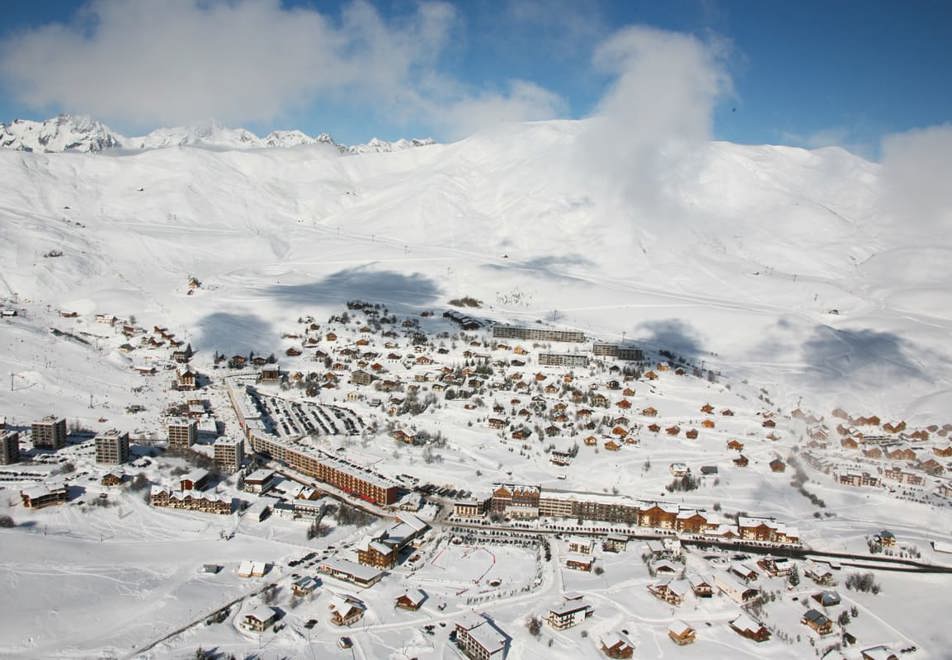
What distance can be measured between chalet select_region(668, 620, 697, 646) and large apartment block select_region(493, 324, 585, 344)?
67.8 ft

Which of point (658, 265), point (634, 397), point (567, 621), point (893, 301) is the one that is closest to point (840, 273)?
point (893, 301)

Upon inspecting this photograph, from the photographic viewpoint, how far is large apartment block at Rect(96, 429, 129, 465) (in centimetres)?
1846

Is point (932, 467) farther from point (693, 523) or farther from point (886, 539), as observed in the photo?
point (693, 523)

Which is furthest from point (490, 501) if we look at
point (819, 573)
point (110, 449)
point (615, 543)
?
point (110, 449)

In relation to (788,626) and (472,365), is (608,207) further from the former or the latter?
(788,626)

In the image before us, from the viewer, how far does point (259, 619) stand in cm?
1227

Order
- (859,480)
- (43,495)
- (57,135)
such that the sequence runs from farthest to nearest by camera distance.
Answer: (57,135) < (859,480) < (43,495)

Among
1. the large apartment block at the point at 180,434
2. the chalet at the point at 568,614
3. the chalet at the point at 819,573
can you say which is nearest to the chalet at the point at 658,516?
the chalet at the point at 819,573

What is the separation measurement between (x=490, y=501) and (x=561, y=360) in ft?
42.7

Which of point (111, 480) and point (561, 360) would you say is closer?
point (111, 480)

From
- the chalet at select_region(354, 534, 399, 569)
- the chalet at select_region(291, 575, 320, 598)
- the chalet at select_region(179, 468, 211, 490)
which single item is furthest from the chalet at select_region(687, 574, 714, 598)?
the chalet at select_region(179, 468, 211, 490)

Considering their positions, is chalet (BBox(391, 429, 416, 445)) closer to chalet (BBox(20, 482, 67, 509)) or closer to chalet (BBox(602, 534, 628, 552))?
chalet (BBox(602, 534, 628, 552))

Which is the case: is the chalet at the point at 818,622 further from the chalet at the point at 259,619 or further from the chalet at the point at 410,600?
the chalet at the point at 259,619

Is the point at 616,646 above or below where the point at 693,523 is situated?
below
